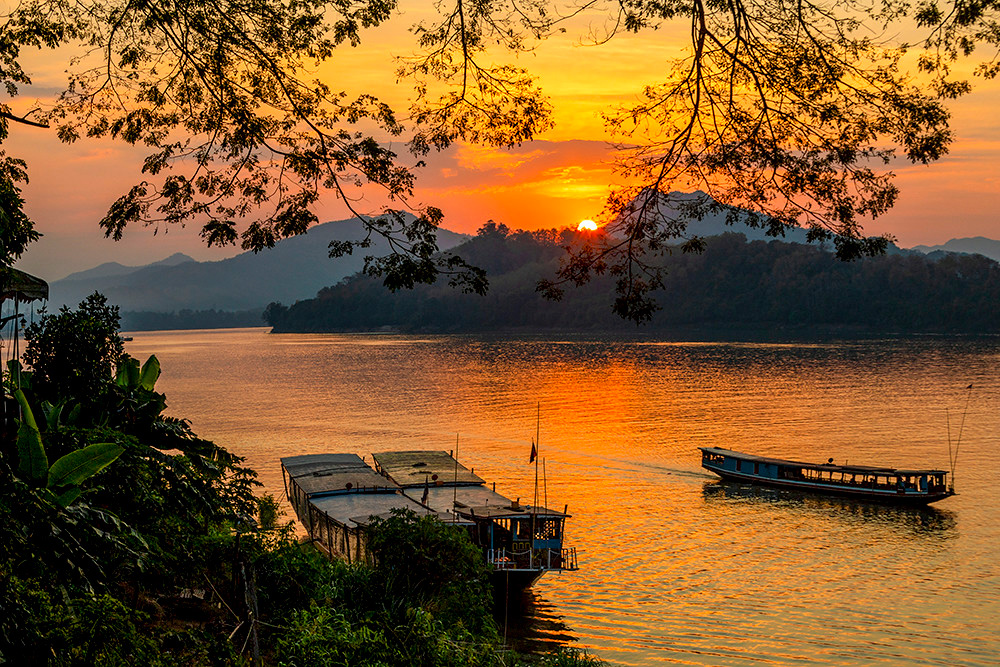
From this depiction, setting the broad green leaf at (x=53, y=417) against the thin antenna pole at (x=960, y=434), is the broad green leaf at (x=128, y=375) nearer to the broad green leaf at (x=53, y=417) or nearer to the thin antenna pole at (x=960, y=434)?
the broad green leaf at (x=53, y=417)

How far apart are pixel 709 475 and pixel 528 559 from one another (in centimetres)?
2903

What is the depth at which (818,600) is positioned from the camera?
35000 mm

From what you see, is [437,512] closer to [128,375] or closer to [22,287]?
[128,375]

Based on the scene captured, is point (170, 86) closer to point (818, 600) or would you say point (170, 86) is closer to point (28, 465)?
point (28, 465)

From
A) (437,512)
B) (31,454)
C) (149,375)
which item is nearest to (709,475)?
(437,512)

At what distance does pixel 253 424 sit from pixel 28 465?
74.1m

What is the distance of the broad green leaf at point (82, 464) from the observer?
43.9 feet

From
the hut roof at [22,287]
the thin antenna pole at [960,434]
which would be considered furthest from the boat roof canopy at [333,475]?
the thin antenna pole at [960,434]

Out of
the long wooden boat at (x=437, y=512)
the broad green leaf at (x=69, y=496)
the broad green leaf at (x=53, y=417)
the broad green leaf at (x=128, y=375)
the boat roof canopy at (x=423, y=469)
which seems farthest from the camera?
the boat roof canopy at (x=423, y=469)

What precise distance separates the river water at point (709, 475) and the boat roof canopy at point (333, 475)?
8.87 metres

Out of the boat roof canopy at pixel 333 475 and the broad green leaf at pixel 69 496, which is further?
the boat roof canopy at pixel 333 475

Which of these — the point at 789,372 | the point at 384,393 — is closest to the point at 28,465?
the point at 384,393

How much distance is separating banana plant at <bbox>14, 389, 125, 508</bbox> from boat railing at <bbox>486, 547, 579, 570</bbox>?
20.1 meters

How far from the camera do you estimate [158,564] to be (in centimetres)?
1595
